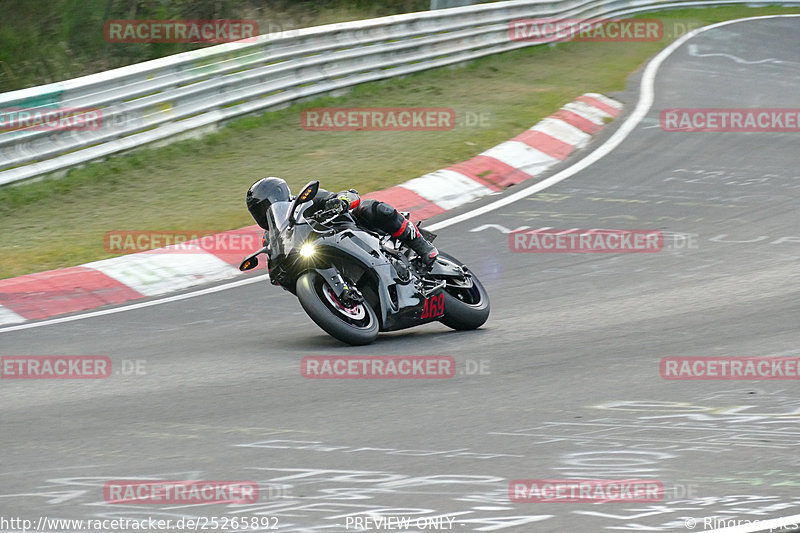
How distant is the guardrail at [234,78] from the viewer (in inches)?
493

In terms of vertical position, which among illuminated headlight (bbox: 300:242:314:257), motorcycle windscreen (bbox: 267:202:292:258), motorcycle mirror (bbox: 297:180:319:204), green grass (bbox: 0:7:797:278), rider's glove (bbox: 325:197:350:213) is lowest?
green grass (bbox: 0:7:797:278)

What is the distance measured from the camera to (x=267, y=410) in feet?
20.2

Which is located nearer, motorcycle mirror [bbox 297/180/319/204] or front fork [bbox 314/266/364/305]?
front fork [bbox 314/266/364/305]

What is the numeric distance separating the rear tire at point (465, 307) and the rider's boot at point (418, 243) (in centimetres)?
25

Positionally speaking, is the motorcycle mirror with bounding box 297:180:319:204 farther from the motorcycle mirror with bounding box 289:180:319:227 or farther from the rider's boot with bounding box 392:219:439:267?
the rider's boot with bounding box 392:219:439:267

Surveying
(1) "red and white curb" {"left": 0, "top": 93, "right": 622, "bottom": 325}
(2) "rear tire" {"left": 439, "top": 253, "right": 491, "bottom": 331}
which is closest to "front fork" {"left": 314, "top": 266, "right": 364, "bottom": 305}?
(2) "rear tire" {"left": 439, "top": 253, "right": 491, "bottom": 331}

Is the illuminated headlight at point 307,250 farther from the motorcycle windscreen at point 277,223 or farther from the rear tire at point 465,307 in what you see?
the rear tire at point 465,307

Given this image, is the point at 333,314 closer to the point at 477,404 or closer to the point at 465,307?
the point at 465,307

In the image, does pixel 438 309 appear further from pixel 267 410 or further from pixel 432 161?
pixel 432 161

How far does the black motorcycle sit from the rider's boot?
0.07 m

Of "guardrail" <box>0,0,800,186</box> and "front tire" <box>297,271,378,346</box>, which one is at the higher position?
"guardrail" <box>0,0,800,186</box>

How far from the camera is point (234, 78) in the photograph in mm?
15039

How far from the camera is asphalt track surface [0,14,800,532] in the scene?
4781 mm

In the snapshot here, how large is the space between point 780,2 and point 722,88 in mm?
13830
